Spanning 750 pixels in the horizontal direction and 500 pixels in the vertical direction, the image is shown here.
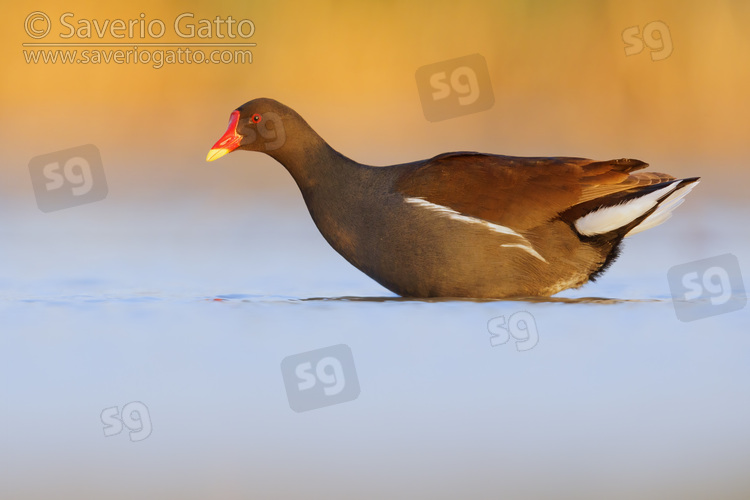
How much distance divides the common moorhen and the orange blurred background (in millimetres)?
3466

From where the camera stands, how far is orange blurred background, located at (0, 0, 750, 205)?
9.47 m

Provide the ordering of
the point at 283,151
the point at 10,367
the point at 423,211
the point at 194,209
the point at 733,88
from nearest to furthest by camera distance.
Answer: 1. the point at 10,367
2. the point at 423,211
3. the point at 283,151
4. the point at 194,209
5. the point at 733,88

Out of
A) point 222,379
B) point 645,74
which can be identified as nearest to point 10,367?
point 222,379

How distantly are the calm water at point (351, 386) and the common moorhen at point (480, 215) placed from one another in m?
0.16

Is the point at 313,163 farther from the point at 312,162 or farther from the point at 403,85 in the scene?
the point at 403,85

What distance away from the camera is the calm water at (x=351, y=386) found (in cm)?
320

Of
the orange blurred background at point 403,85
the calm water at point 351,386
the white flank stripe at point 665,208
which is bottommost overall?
the calm water at point 351,386

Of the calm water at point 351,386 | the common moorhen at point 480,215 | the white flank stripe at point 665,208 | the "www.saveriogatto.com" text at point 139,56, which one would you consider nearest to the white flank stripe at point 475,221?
the common moorhen at point 480,215

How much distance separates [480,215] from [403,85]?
4748mm

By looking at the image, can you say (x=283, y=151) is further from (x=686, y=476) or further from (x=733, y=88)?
(x=733, y=88)

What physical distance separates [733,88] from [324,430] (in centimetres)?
750

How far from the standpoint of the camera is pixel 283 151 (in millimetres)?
5898

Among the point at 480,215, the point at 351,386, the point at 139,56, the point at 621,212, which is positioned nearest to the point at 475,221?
the point at 480,215

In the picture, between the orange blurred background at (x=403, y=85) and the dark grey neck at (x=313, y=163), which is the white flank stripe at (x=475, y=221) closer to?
the dark grey neck at (x=313, y=163)
